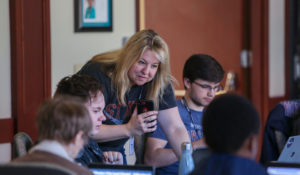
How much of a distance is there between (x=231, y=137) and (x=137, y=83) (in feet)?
3.86

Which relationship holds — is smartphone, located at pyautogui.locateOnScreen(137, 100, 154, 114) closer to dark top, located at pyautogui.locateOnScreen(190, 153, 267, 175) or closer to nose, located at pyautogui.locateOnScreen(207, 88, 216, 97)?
nose, located at pyautogui.locateOnScreen(207, 88, 216, 97)

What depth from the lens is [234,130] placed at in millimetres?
1308

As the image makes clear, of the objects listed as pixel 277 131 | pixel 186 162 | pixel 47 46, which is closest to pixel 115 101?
pixel 186 162

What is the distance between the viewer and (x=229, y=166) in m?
1.28

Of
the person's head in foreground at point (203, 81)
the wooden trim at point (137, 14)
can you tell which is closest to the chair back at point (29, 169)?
the person's head in foreground at point (203, 81)

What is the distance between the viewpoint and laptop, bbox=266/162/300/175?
1.62 m

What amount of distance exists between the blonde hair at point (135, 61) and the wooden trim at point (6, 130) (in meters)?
0.87

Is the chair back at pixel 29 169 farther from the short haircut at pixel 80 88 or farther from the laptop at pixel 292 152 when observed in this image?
the laptop at pixel 292 152

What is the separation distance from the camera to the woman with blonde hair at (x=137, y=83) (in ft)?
7.98

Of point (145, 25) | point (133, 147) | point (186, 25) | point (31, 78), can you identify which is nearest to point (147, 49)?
point (133, 147)

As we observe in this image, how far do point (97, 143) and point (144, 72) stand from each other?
38 centimetres

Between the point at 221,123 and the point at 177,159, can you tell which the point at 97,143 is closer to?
the point at 177,159

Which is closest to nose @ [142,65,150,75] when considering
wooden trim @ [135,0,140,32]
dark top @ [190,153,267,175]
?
dark top @ [190,153,267,175]

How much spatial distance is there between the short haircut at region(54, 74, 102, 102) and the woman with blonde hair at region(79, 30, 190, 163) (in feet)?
1.21
